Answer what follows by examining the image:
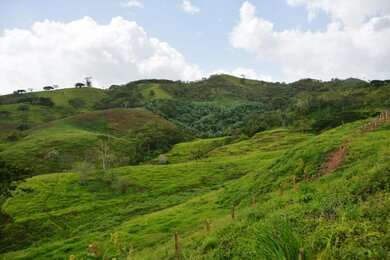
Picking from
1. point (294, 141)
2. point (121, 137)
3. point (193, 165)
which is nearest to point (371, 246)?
point (193, 165)

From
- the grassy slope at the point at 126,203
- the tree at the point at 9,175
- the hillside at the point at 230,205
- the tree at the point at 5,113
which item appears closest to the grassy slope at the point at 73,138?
the grassy slope at the point at 126,203

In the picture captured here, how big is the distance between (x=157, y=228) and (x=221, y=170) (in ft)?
150

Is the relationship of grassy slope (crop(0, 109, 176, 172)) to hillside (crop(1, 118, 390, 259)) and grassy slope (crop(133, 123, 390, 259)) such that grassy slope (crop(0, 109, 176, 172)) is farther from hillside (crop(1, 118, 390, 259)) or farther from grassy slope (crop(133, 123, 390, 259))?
grassy slope (crop(133, 123, 390, 259))

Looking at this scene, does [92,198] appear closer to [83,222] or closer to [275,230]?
[83,222]

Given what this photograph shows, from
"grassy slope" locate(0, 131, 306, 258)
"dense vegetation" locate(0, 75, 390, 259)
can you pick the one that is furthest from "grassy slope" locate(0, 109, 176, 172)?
"grassy slope" locate(0, 131, 306, 258)

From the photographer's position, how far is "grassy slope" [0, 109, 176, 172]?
398 ft

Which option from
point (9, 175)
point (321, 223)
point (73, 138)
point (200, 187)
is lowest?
point (200, 187)

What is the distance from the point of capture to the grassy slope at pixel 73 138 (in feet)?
398

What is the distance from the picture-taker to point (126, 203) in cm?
7300

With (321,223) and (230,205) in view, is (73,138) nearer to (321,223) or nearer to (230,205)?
(230,205)

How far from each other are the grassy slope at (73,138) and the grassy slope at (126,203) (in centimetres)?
2356

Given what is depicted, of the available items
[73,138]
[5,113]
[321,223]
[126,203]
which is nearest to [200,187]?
[126,203]

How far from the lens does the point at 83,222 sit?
213 feet

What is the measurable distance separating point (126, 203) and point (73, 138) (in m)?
77.5
